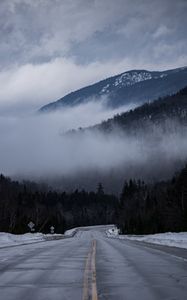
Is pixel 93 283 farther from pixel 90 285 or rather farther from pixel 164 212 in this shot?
pixel 164 212

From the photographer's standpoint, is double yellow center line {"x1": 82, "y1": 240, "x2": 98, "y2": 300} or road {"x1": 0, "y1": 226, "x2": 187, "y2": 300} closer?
double yellow center line {"x1": 82, "y1": 240, "x2": 98, "y2": 300}

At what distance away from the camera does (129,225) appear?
14062cm

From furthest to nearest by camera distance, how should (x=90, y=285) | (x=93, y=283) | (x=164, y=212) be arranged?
(x=164, y=212) → (x=93, y=283) → (x=90, y=285)

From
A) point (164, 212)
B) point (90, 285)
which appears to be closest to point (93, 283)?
point (90, 285)

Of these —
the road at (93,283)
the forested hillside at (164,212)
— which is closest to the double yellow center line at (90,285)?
the road at (93,283)

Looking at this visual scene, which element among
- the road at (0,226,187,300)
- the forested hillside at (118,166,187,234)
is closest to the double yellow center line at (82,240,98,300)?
the road at (0,226,187,300)

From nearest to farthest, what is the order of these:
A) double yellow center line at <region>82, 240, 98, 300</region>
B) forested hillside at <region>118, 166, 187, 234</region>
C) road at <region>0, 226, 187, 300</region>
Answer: double yellow center line at <region>82, 240, 98, 300</region>, road at <region>0, 226, 187, 300</region>, forested hillside at <region>118, 166, 187, 234</region>

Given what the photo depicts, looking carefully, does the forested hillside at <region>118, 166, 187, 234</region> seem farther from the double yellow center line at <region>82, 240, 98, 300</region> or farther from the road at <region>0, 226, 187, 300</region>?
the double yellow center line at <region>82, 240, 98, 300</region>

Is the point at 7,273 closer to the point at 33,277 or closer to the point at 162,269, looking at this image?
the point at 33,277

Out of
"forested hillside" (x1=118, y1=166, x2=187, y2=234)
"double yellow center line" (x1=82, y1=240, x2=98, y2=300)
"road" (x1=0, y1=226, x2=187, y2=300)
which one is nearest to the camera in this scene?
"double yellow center line" (x1=82, y1=240, x2=98, y2=300)

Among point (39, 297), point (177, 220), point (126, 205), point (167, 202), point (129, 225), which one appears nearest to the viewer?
point (39, 297)

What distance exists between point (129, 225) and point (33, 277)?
416 ft

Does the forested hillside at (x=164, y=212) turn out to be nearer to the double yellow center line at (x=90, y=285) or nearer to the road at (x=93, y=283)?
the road at (x=93, y=283)

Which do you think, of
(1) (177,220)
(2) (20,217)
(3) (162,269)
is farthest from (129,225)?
(3) (162,269)
